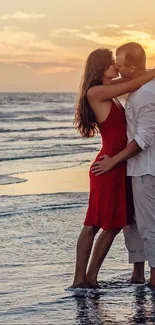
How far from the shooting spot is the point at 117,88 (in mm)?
5863

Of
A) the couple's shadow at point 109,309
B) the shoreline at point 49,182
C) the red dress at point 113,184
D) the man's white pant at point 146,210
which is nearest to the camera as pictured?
the couple's shadow at point 109,309

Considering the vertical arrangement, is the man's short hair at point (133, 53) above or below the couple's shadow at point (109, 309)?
above

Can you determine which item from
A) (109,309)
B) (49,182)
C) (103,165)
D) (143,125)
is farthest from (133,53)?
(49,182)

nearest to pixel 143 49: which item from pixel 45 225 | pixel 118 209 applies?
pixel 118 209

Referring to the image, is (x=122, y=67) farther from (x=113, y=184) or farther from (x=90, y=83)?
(x=113, y=184)

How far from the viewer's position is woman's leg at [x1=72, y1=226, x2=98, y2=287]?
20.1ft

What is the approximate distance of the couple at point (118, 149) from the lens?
582 cm

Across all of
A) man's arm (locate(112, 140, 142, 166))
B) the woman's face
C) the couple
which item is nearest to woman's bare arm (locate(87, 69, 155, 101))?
the couple

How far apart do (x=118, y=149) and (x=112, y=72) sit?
0.59 meters

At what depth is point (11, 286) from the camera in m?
6.00

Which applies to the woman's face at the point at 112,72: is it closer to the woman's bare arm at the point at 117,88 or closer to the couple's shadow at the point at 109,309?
the woman's bare arm at the point at 117,88

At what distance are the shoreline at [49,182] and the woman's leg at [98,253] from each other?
5251 mm

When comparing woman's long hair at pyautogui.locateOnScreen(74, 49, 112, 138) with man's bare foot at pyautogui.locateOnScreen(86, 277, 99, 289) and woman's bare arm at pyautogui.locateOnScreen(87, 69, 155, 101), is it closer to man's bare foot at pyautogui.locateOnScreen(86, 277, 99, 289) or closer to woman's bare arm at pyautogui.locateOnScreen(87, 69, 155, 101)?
woman's bare arm at pyautogui.locateOnScreen(87, 69, 155, 101)

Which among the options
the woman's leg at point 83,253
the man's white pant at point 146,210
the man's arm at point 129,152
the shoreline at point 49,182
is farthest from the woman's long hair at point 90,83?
the shoreline at point 49,182
